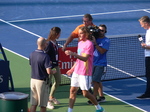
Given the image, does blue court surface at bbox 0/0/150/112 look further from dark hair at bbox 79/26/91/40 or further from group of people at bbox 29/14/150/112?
dark hair at bbox 79/26/91/40

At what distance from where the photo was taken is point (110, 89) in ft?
41.5

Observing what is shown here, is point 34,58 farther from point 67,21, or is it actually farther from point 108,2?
point 108,2

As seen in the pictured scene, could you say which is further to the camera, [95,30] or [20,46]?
[20,46]

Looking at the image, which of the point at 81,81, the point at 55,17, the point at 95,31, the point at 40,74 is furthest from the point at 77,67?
the point at 55,17

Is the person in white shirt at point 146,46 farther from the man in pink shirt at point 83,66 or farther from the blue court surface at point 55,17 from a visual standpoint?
the blue court surface at point 55,17

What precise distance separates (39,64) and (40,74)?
21 centimetres

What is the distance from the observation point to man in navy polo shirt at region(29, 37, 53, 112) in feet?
31.4

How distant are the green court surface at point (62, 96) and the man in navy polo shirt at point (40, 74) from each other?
3.57ft

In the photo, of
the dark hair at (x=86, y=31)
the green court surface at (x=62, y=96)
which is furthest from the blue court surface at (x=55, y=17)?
the dark hair at (x=86, y=31)

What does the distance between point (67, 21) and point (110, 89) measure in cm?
664

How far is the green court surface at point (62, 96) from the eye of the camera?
11.1 m

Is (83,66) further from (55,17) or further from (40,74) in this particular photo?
(55,17)

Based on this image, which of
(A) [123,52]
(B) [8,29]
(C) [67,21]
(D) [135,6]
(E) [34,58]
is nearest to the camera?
(E) [34,58]

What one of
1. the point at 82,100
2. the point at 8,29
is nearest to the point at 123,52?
the point at 82,100
